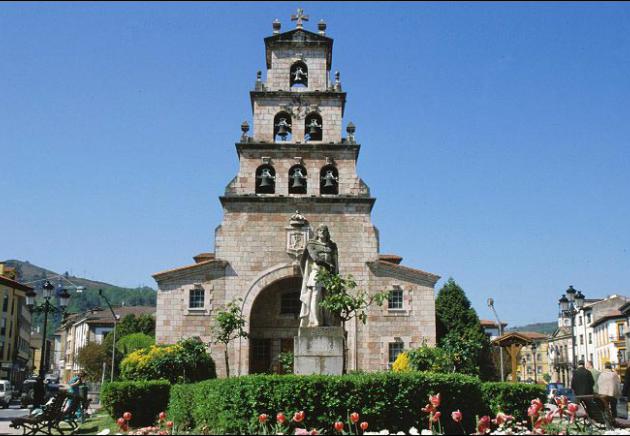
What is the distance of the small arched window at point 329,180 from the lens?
98.9 ft

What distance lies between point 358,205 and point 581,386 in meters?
16.0

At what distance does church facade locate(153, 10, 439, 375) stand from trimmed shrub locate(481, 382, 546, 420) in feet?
43.1

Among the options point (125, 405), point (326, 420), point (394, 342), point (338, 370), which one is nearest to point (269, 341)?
point (394, 342)

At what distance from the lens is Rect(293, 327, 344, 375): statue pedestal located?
48.8ft

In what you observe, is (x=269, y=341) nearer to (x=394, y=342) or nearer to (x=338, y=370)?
(x=394, y=342)

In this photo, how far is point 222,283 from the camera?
29250mm

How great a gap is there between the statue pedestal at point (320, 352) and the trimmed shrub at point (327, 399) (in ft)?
7.33

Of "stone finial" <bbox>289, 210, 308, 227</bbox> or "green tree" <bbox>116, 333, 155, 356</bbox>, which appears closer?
"stone finial" <bbox>289, 210, 308, 227</bbox>

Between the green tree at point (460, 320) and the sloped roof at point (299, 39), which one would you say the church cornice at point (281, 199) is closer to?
Result: the sloped roof at point (299, 39)

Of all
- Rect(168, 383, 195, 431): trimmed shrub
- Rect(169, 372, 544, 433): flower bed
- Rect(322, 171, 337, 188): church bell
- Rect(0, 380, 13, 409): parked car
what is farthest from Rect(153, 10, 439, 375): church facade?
Rect(169, 372, 544, 433): flower bed

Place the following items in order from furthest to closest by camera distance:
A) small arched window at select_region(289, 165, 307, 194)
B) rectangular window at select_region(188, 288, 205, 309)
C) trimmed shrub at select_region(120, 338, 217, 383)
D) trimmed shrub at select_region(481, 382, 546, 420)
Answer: small arched window at select_region(289, 165, 307, 194)
rectangular window at select_region(188, 288, 205, 309)
trimmed shrub at select_region(120, 338, 217, 383)
trimmed shrub at select_region(481, 382, 546, 420)

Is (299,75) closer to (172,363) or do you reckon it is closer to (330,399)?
(172,363)

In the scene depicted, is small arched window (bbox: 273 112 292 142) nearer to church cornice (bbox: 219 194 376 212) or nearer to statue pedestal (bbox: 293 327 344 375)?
church cornice (bbox: 219 194 376 212)

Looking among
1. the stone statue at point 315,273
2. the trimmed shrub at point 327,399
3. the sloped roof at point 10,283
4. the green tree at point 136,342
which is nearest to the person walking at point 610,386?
the trimmed shrub at point 327,399
